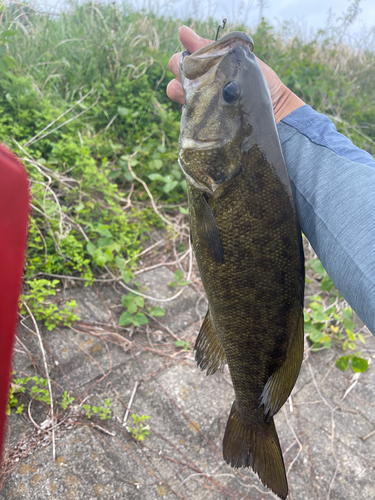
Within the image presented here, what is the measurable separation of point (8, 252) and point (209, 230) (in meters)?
0.80

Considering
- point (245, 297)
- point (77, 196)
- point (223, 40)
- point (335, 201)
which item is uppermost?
point (223, 40)

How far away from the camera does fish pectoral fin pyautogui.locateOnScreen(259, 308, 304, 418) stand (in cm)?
124

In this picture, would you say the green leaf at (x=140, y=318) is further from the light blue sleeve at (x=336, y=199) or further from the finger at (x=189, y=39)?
the finger at (x=189, y=39)

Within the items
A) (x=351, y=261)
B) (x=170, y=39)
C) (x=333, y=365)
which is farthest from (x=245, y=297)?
(x=170, y=39)

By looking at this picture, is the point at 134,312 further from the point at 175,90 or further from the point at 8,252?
the point at 8,252

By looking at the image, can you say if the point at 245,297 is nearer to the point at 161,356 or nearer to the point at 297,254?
the point at 297,254

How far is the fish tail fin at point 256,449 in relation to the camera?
4.25 ft

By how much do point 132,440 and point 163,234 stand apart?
1.82 metres

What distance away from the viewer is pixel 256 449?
135 cm

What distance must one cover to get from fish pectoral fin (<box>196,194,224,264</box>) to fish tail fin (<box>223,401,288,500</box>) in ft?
2.22

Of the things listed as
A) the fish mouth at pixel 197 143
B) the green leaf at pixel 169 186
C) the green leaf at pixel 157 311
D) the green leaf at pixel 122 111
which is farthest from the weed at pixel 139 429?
the green leaf at pixel 122 111

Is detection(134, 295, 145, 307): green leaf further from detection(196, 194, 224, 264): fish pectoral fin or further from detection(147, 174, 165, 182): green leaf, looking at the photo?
detection(196, 194, 224, 264): fish pectoral fin

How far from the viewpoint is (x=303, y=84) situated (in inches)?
203

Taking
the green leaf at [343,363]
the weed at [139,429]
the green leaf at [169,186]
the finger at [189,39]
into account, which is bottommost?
the weed at [139,429]
